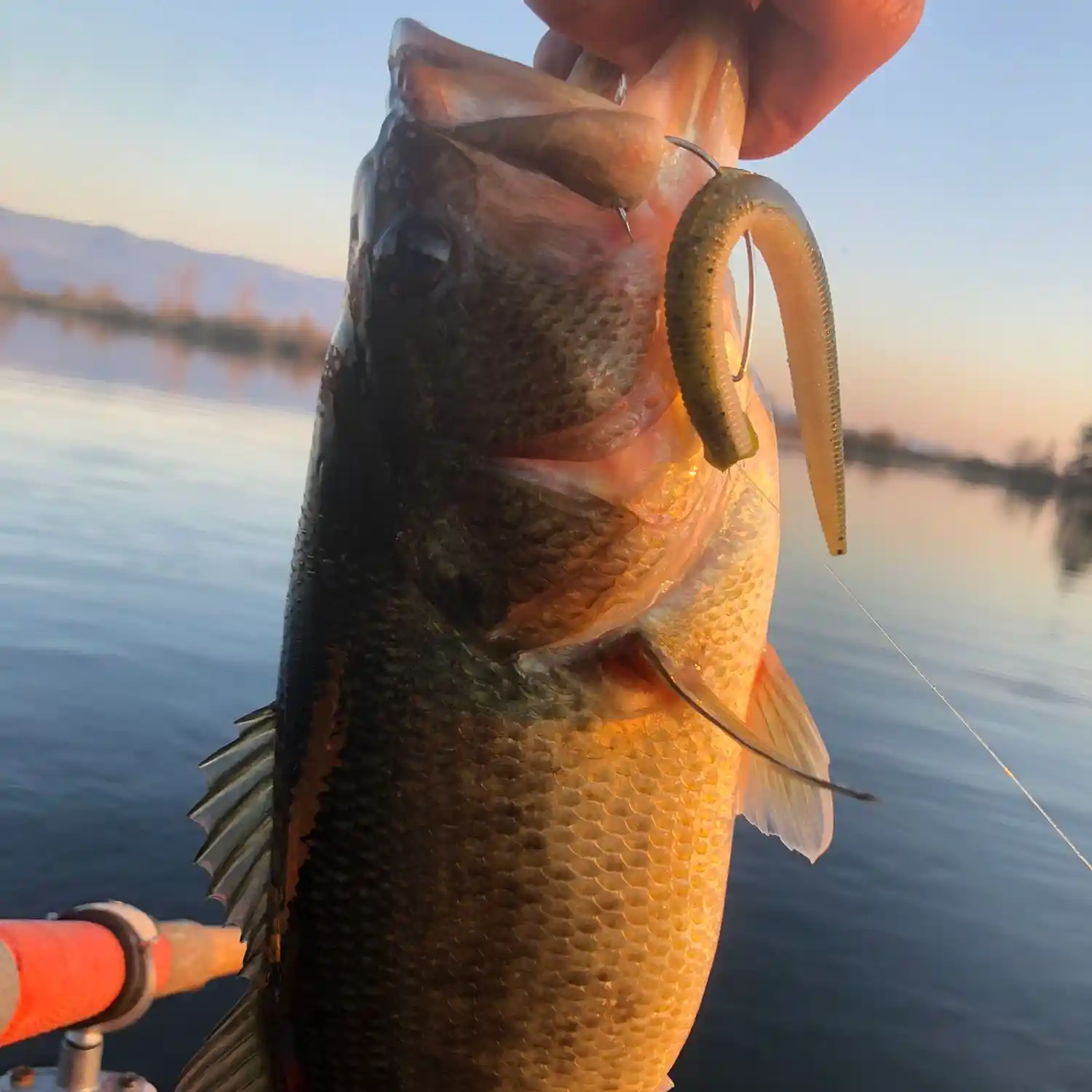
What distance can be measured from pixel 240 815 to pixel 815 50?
5.87ft

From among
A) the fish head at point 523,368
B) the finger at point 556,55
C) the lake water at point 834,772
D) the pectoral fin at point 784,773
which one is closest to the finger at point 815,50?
the fish head at point 523,368

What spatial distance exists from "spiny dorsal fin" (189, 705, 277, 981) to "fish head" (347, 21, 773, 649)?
604mm

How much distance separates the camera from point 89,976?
10.4 feet

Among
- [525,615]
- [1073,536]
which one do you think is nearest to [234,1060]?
[525,615]

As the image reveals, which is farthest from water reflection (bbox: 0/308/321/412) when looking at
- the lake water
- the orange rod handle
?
the orange rod handle

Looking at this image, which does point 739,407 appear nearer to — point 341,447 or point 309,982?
point 341,447

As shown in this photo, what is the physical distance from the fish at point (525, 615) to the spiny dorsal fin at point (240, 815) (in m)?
0.16

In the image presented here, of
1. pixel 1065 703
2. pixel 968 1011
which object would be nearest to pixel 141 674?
pixel 968 1011

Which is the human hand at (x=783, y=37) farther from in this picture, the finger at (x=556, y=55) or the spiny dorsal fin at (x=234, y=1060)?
the spiny dorsal fin at (x=234, y=1060)

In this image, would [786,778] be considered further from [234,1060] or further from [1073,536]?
[1073,536]

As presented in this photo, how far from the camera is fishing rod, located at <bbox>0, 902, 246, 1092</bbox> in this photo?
2910 millimetres

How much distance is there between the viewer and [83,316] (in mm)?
95312

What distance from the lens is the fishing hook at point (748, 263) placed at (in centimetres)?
152

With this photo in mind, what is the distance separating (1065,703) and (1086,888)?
7291mm
